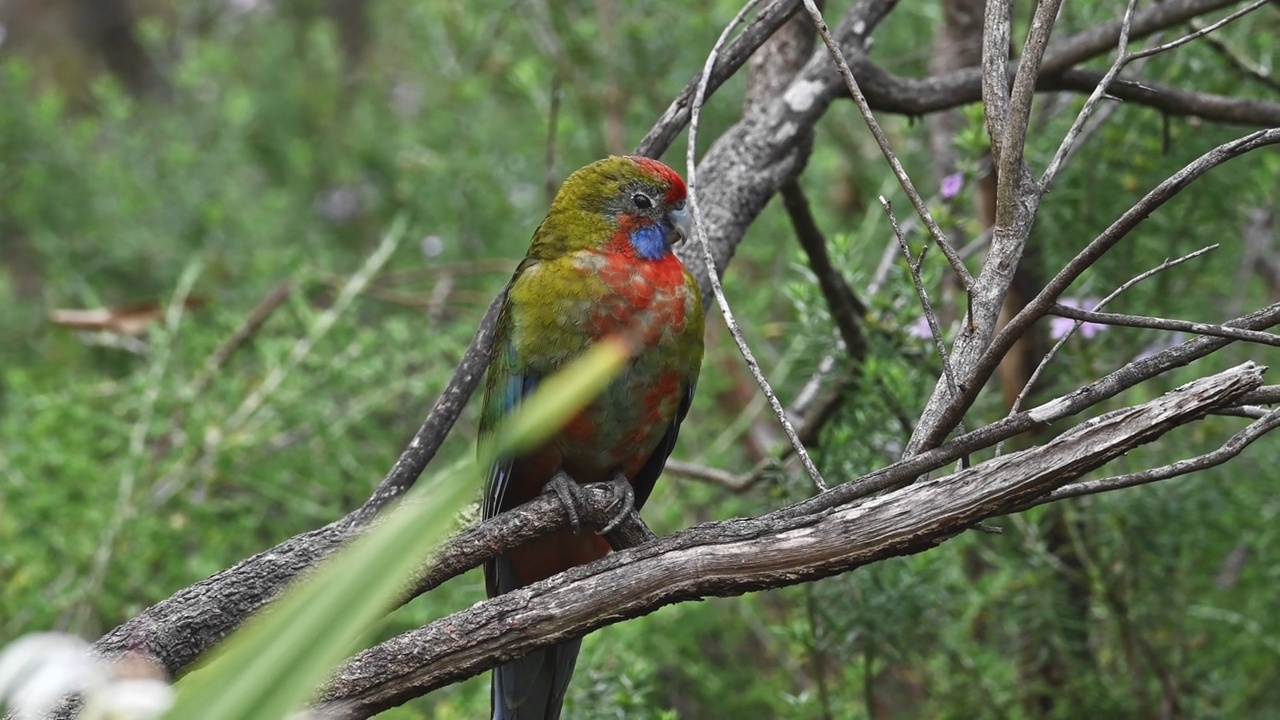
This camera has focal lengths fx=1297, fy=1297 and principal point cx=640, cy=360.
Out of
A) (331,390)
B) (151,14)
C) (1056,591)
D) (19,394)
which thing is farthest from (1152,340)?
(151,14)

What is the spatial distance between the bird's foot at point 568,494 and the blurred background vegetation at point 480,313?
0.43 meters

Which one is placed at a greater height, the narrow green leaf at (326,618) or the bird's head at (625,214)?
the bird's head at (625,214)

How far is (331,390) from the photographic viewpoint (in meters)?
3.91

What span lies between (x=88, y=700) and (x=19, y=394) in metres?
2.58

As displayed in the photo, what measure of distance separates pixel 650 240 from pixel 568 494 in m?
0.69

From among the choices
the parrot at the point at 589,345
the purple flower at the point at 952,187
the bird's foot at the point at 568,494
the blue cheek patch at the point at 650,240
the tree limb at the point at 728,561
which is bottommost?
the tree limb at the point at 728,561

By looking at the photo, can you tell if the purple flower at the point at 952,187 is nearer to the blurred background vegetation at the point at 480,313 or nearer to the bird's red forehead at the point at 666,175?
the blurred background vegetation at the point at 480,313

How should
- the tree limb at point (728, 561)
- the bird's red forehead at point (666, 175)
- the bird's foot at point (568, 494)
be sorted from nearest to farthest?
the tree limb at point (728, 561), the bird's foot at point (568, 494), the bird's red forehead at point (666, 175)

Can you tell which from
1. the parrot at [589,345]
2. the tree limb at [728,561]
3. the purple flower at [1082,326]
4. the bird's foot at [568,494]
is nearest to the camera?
the tree limb at [728,561]

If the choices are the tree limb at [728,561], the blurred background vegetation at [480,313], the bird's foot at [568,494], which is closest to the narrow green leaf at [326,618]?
the tree limb at [728,561]

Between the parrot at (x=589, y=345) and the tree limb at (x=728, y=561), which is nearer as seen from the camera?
the tree limb at (x=728, y=561)

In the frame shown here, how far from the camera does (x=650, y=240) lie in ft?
8.42

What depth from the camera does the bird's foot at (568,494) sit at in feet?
6.39

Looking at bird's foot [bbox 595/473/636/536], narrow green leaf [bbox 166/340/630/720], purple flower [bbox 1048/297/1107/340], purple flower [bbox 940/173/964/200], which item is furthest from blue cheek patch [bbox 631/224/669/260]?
narrow green leaf [bbox 166/340/630/720]
